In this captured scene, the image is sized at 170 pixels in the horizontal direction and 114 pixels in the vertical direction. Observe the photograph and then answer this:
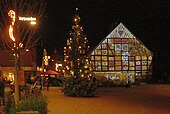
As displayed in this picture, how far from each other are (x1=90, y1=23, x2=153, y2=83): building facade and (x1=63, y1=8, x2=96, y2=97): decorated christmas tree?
30.7 meters

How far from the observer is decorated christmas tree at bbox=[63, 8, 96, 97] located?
35656 mm

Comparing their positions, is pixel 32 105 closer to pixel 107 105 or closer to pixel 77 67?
pixel 107 105

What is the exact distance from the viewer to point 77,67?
36.7 meters

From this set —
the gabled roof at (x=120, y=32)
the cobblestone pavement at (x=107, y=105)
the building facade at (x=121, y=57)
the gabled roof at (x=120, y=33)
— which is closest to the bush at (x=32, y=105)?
the cobblestone pavement at (x=107, y=105)

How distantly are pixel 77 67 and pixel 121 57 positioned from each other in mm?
33822

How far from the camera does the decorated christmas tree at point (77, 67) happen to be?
35656 millimetres

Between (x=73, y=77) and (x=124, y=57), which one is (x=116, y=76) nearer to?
(x=124, y=57)

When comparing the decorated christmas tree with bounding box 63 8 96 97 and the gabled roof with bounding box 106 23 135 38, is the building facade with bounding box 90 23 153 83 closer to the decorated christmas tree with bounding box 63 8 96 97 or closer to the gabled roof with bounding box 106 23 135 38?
the gabled roof with bounding box 106 23 135 38

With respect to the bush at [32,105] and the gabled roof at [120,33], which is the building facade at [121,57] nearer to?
the gabled roof at [120,33]

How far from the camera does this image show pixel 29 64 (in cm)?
7569

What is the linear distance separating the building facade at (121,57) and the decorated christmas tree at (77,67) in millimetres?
30741

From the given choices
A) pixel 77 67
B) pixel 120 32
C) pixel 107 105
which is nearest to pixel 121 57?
pixel 120 32

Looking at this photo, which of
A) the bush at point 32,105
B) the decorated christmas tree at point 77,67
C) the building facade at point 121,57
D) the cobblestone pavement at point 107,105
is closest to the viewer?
the bush at point 32,105

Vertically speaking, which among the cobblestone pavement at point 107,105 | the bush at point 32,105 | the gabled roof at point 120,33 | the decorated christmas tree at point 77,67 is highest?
the gabled roof at point 120,33
